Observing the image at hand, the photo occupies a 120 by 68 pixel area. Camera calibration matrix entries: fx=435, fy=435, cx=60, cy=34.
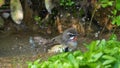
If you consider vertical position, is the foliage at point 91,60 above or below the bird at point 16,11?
below

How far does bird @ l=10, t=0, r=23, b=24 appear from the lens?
6160 millimetres

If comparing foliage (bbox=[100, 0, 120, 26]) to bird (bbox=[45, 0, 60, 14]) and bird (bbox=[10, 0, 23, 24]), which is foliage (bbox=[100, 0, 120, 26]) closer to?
bird (bbox=[45, 0, 60, 14])

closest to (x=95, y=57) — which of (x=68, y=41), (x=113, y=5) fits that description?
(x=68, y=41)

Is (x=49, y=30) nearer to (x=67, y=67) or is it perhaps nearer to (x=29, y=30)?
(x=29, y=30)

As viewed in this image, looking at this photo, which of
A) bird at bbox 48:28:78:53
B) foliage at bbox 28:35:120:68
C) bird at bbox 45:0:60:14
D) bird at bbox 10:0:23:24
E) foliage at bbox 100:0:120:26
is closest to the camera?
foliage at bbox 28:35:120:68

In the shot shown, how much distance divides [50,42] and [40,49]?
20 cm

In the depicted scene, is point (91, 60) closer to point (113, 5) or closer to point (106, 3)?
point (106, 3)

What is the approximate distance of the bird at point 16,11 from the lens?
6.16 m

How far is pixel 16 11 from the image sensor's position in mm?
6219

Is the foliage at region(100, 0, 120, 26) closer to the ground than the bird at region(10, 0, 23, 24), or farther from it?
closer to the ground

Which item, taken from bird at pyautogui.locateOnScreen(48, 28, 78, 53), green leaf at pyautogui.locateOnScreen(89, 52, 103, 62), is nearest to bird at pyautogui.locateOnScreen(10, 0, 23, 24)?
bird at pyautogui.locateOnScreen(48, 28, 78, 53)

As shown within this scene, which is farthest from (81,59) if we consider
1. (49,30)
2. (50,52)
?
(49,30)

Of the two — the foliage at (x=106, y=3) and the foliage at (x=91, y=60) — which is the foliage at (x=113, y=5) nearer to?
the foliage at (x=106, y=3)

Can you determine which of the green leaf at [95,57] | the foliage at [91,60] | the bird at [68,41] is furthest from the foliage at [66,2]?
the green leaf at [95,57]
